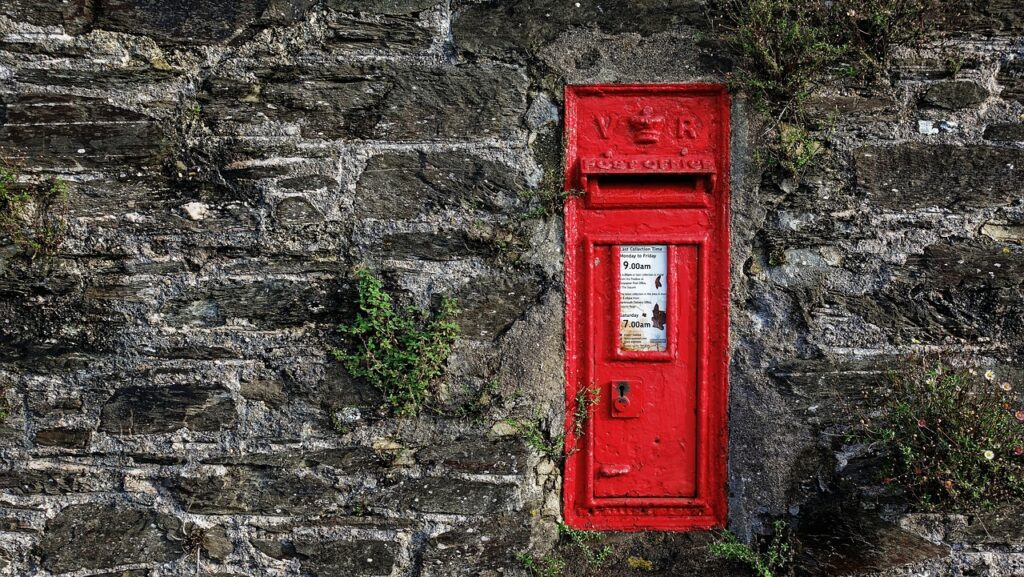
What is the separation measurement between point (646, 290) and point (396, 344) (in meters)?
0.93

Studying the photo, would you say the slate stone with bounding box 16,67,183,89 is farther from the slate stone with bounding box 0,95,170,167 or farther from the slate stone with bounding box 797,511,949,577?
the slate stone with bounding box 797,511,949,577

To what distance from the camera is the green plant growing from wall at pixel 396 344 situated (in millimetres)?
2361

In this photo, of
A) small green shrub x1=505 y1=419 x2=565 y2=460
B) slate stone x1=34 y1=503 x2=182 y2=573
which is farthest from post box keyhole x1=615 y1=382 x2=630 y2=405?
slate stone x1=34 y1=503 x2=182 y2=573

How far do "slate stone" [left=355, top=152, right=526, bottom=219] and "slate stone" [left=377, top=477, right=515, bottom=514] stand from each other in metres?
0.97

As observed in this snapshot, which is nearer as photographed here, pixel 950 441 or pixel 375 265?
pixel 950 441

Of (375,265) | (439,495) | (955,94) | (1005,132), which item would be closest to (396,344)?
(375,265)

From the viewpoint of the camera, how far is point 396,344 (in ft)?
7.84

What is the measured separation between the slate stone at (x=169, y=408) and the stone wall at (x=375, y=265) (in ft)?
0.04

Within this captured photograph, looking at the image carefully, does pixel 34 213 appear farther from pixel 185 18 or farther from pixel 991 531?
pixel 991 531

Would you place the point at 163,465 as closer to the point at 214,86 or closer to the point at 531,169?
the point at 214,86

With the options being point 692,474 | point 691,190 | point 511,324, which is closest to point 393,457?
point 511,324

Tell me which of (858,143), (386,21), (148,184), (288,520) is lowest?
(288,520)

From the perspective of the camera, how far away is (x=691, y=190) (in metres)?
2.42

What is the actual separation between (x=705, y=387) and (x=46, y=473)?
7.90 ft
